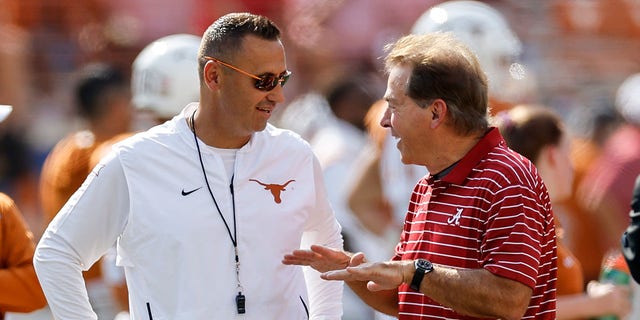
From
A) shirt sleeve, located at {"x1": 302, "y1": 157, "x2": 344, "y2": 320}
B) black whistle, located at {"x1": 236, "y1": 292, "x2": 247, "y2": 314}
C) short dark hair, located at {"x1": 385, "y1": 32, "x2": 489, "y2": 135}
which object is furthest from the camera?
shirt sleeve, located at {"x1": 302, "y1": 157, "x2": 344, "y2": 320}

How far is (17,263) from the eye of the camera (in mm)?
4711

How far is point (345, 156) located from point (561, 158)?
338cm

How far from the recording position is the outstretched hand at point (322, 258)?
393cm

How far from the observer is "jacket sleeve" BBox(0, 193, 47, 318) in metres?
4.63

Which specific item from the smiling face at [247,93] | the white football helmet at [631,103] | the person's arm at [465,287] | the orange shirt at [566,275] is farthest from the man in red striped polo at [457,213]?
the white football helmet at [631,103]

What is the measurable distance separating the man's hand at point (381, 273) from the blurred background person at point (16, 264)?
157cm

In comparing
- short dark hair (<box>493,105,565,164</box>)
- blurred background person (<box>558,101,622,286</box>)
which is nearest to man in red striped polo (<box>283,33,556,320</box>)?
short dark hair (<box>493,105,565,164</box>)

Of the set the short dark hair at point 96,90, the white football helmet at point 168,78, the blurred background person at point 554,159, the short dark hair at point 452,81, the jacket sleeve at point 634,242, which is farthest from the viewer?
the short dark hair at point 96,90

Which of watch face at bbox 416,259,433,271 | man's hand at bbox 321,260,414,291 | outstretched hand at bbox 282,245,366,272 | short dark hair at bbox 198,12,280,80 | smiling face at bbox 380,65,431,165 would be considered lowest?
man's hand at bbox 321,260,414,291

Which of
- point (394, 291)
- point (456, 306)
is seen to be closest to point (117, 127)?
point (394, 291)

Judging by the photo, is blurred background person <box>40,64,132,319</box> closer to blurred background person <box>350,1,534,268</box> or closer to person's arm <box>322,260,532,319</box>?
blurred background person <box>350,1,534,268</box>

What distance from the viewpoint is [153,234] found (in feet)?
13.9

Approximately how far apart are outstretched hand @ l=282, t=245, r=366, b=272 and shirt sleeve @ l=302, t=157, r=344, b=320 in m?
0.60

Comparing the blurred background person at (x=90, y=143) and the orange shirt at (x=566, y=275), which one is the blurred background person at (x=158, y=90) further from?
the orange shirt at (x=566, y=275)
